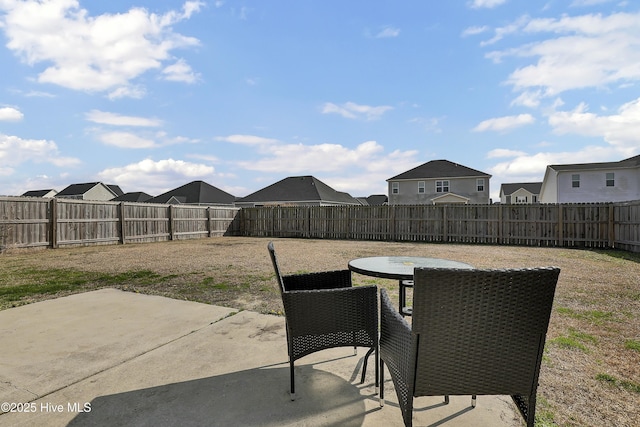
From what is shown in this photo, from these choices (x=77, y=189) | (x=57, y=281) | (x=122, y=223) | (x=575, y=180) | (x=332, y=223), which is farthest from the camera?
(x=77, y=189)

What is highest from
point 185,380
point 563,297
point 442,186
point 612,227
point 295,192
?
point 442,186

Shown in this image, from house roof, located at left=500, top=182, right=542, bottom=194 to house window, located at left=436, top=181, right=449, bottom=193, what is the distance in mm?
18335

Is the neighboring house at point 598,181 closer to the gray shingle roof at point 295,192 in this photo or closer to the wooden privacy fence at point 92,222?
the gray shingle roof at point 295,192

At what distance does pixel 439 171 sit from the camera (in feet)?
90.7

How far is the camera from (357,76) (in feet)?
43.6

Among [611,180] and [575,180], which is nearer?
[611,180]

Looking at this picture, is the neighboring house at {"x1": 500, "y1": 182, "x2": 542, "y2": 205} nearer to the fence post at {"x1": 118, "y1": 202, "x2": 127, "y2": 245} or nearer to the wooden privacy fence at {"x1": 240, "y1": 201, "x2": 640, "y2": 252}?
the wooden privacy fence at {"x1": 240, "y1": 201, "x2": 640, "y2": 252}

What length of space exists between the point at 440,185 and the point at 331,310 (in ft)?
90.0

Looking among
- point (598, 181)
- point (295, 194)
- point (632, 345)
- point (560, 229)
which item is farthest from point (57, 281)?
point (598, 181)

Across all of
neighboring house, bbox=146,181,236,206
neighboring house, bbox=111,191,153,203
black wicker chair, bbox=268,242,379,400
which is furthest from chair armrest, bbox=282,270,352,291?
neighboring house, bbox=111,191,153,203

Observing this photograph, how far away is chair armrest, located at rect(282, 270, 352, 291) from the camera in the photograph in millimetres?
2736

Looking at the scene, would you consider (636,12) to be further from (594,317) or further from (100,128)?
(100,128)

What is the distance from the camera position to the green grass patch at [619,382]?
227 centimetres

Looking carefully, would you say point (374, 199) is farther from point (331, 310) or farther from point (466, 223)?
point (331, 310)
